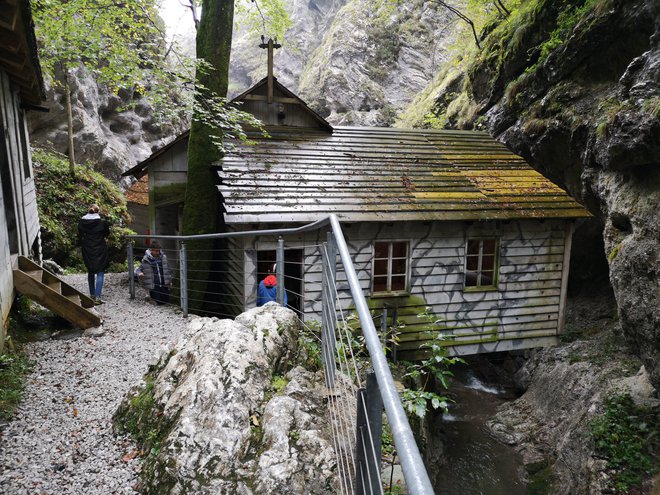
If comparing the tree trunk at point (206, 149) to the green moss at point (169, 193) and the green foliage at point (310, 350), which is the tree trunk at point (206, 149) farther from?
the green foliage at point (310, 350)

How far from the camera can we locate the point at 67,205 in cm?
1552

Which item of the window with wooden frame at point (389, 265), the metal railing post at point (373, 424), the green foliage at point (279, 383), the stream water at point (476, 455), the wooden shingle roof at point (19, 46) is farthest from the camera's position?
the window with wooden frame at point (389, 265)

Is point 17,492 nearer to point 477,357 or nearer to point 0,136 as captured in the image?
point 0,136

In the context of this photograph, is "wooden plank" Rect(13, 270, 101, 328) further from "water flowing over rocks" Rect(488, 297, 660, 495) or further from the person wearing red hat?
"water flowing over rocks" Rect(488, 297, 660, 495)

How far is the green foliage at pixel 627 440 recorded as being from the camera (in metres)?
7.58

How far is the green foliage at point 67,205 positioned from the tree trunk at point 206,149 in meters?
7.38

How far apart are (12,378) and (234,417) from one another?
3.01m

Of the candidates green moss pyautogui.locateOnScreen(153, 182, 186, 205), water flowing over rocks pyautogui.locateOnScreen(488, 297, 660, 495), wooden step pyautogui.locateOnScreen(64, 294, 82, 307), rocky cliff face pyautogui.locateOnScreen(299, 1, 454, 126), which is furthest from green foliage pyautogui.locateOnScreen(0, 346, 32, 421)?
rocky cliff face pyautogui.locateOnScreen(299, 1, 454, 126)

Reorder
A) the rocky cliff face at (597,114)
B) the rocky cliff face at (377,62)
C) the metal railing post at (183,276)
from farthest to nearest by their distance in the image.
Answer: the rocky cliff face at (377,62)
the rocky cliff face at (597,114)
the metal railing post at (183,276)

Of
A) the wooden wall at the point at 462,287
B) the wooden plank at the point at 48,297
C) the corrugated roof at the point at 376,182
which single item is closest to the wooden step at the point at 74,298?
the wooden plank at the point at 48,297

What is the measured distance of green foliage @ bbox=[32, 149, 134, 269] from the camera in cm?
1442

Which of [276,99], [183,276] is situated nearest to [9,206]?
[183,276]

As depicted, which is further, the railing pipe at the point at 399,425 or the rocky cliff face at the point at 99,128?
the rocky cliff face at the point at 99,128

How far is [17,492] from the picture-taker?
293 centimetres
